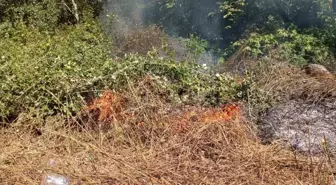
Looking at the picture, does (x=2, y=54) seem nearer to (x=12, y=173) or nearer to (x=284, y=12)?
(x=12, y=173)

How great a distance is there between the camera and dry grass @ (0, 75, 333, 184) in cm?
407

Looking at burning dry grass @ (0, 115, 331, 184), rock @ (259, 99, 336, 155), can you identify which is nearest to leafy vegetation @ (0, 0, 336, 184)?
burning dry grass @ (0, 115, 331, 184)

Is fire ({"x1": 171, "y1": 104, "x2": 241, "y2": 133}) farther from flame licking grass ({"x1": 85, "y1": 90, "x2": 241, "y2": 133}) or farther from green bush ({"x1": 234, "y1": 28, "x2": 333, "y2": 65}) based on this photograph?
green bush ({"x1": 234, "y1": 28, "x2": 333, "y2": 65})

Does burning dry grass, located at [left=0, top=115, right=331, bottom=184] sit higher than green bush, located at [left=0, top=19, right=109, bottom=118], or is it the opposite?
green bush, located at [left=0, top=19, right=109, bottom=118]

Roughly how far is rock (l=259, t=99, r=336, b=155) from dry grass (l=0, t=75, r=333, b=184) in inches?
8.3

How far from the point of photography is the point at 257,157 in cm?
440

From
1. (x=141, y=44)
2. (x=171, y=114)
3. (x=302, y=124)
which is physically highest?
(x=171, y=114)

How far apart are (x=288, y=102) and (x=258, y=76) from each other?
730mm

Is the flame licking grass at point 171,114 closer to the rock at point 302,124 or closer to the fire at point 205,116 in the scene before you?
the fire at point 205,116

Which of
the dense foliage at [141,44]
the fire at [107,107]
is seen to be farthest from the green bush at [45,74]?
the fire at [107,107]

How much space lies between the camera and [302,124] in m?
4.98

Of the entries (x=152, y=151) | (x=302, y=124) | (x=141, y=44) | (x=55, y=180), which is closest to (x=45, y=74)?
(x=152, y=151)

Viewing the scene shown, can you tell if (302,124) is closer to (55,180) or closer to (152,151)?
(152,151)

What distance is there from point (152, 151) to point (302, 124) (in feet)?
5.33
